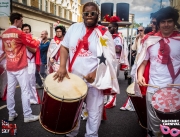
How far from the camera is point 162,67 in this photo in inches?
104

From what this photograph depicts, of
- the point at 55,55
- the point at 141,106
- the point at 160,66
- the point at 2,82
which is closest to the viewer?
the point at 160,66

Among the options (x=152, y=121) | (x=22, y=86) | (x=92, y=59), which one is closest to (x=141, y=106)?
(x=152, y=121)

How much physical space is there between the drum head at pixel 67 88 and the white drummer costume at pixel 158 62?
0.76 meters

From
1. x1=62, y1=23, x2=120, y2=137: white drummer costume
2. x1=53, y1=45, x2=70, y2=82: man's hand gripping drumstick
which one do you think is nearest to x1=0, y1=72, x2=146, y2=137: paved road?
x1=62, y1=23, x2=120, y2=137: white drummer costume

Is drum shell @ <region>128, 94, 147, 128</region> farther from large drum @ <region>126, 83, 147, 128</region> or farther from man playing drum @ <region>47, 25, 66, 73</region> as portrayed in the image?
man playing drum @ <region>47, 25, 66, 73</region>

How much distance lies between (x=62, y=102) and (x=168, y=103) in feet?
3.59

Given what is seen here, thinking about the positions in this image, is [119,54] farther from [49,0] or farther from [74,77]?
[49,0]

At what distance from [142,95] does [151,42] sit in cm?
70

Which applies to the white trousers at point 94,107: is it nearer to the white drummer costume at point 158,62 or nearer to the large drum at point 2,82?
the white drummer costume at point 158,62

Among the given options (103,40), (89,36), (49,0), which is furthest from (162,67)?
(49,0)

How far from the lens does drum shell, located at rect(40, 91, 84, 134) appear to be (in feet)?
8.43

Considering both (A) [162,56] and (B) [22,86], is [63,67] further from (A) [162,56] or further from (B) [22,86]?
(B) [22,86]

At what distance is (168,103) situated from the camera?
2346 millimetres

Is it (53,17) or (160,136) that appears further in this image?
(53,17)
